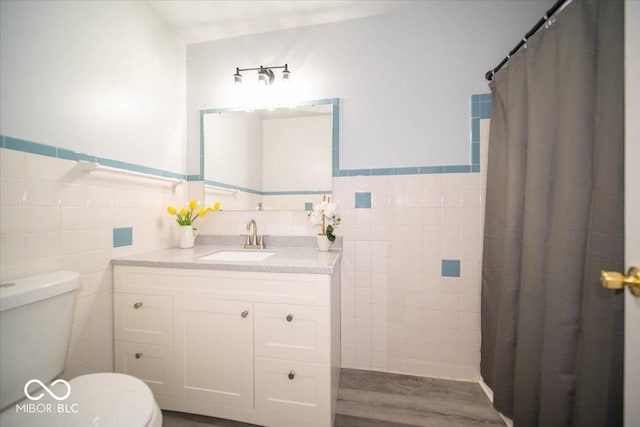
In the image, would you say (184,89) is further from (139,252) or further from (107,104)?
(139,252)

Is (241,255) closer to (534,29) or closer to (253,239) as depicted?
(253,239)

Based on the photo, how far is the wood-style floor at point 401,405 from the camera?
4.22 ft

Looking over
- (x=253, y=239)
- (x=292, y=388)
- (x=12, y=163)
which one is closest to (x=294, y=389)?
(x=292, y=388)

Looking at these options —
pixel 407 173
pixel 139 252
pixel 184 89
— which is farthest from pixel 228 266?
pixel 184 89

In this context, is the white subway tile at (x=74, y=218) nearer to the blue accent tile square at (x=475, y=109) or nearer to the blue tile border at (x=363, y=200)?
the blue tile border at (x=363, y=200)

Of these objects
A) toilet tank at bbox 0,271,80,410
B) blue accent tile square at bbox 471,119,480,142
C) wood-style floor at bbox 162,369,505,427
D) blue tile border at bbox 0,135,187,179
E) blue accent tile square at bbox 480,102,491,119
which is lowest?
wood-style floor at bbox 162,369,505,427

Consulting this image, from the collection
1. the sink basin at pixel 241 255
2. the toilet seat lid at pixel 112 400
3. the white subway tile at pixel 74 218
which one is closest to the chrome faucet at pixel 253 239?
the sink basin at pixel 241 255

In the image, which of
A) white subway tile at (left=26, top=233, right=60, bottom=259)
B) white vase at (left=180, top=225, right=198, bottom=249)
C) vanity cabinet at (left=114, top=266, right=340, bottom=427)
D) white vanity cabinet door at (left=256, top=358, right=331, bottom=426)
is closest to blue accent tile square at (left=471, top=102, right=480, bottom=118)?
vanity cabinet at (left=114, top=266, right=340, bottom=427)

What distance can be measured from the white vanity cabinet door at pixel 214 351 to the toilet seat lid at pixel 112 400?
346mm

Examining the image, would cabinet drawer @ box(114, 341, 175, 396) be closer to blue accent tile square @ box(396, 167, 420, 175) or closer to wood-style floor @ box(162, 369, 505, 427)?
wood-style floor @ box(162, 369, 505, 427)

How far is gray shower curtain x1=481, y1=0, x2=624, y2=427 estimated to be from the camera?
75 cm

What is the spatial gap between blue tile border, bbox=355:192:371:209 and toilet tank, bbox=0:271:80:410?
1503mm

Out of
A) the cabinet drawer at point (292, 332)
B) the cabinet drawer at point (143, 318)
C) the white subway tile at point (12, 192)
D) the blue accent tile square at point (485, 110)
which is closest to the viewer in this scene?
the white subway tile at point (12, 192)

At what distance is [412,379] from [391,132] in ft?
5.44
